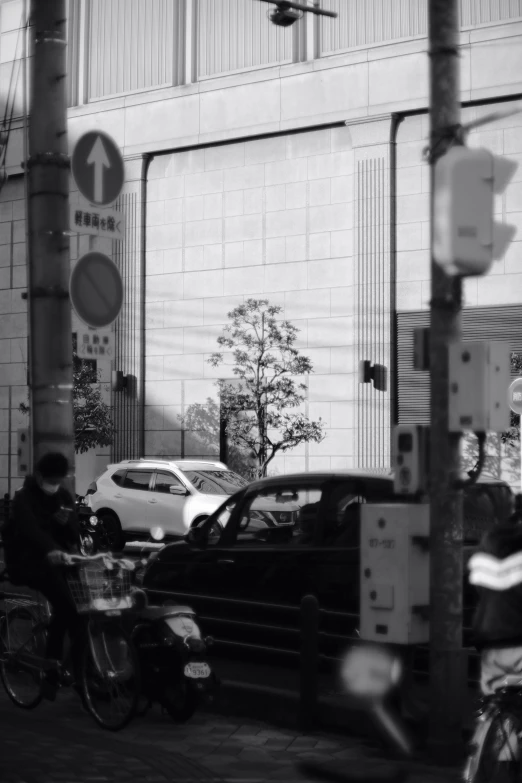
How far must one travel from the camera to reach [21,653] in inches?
334

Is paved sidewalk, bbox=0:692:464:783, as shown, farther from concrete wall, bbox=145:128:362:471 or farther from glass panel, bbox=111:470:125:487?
concrete wall, bbox=145:128:362:471

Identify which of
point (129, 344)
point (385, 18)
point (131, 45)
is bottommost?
point (129, 344)

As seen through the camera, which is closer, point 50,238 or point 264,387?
point 50,238

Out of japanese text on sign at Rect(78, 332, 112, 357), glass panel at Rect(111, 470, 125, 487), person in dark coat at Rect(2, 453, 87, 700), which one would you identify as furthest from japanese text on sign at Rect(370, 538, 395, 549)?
glass panel at Rect(111, 470, 125, 487)

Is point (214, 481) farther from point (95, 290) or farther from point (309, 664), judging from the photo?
point (309, 664)

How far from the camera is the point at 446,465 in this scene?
7.45 m

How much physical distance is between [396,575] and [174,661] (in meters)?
1.58

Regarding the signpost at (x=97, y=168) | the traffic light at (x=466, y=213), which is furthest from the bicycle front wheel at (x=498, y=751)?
the signpost at (x=97, y=168)

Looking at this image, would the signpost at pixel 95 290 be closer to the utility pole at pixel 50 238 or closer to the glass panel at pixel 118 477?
the utility pole at pixel 50 238

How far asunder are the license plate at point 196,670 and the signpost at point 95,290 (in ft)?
9.21

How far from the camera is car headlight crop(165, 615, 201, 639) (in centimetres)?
812

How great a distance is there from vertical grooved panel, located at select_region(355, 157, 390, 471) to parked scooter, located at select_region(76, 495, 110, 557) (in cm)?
811

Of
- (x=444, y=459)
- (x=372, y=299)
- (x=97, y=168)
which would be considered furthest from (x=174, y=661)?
(x=372, y=299)

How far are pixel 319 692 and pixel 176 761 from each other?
4.62 feet
